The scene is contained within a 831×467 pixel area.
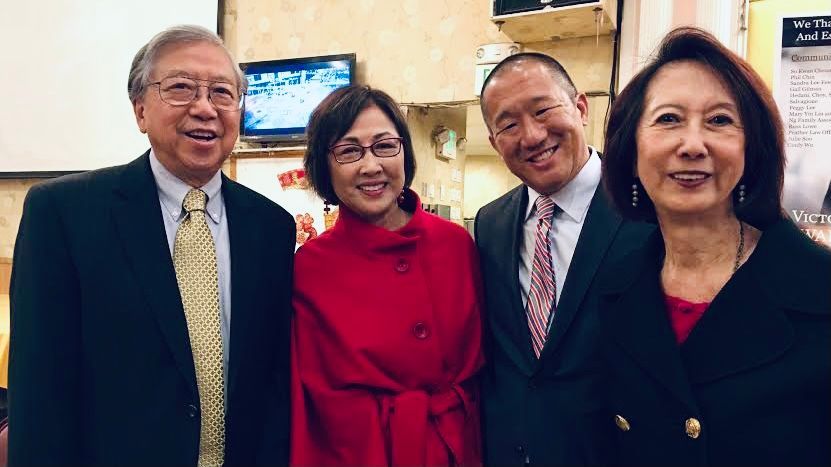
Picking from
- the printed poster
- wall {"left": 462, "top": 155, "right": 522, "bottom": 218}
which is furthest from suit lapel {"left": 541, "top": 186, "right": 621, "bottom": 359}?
wall {"left": 462, "top": 155, "right": 522, "bottom": 218}

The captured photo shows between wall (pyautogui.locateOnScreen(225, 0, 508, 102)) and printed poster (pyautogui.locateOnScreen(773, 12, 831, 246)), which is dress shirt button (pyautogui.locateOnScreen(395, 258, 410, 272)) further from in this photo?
wall (pyautogui.locateOnScreen(225, 0, 508, 102))

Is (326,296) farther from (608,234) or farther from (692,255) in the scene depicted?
(692,255)

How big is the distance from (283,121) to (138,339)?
126 inches

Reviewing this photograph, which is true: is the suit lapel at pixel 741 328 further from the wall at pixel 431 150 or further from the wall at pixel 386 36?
the wall at pixel 431 150

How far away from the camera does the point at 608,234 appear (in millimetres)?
1597

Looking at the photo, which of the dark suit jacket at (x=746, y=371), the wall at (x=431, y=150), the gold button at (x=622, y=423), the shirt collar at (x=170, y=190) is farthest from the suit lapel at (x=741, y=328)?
the wall at (x=431, y=150)

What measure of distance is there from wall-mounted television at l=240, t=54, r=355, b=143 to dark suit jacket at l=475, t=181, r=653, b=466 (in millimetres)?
2915

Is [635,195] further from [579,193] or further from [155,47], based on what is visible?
[155,47]

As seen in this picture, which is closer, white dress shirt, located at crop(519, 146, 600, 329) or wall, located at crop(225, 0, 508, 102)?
white dress shirt, located at crop(519, 146, 600, 329)

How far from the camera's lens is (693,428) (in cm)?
110

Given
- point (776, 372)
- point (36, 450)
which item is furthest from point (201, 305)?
point (776, 372)

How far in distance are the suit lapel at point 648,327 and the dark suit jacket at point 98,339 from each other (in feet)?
3.21

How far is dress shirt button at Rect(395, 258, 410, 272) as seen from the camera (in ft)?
5.83

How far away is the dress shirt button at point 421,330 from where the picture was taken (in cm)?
170
